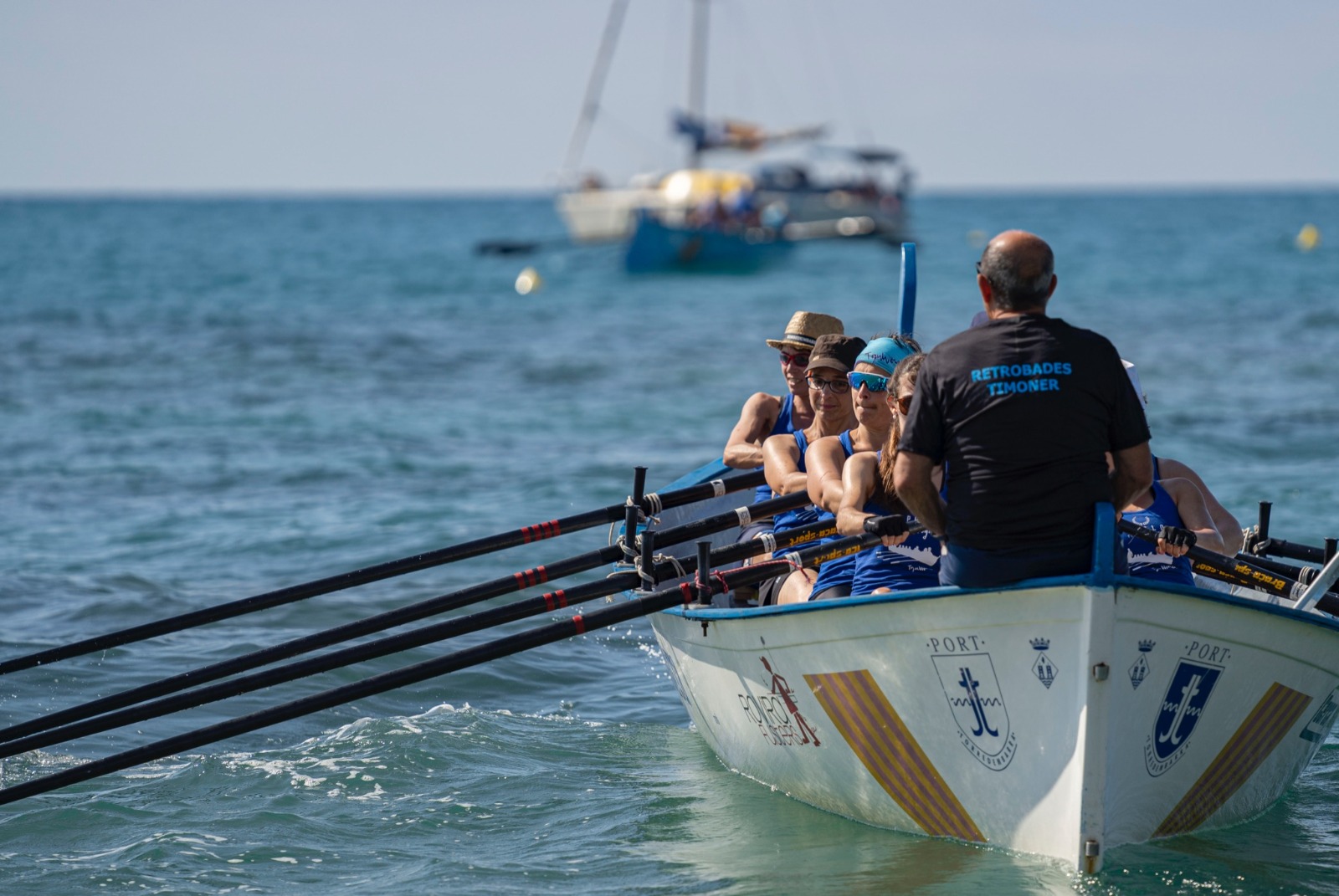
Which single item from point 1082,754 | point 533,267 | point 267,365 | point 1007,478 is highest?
point 533,267

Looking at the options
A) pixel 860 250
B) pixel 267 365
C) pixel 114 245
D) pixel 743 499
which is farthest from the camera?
pixel 114 245

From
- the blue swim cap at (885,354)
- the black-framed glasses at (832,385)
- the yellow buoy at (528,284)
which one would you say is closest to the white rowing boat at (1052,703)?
the blue swim cap at (885,354)

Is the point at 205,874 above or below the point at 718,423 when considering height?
below

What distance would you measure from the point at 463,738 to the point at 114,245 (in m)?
60.2

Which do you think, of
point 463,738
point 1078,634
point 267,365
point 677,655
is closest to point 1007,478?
point 1078,634

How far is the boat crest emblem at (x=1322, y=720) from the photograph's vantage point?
5363mm

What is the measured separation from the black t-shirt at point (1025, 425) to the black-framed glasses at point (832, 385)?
5.57 ft

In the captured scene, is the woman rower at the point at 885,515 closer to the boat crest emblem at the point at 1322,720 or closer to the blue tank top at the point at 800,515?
the blue tank top at the point at 800,515

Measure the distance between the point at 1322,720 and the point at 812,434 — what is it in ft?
7.47

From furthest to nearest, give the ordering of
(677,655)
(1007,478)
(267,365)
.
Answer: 1. (267,365)
2. (677,655)
3. (1007,478)

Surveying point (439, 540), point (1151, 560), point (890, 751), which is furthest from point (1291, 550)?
point (439, 540)

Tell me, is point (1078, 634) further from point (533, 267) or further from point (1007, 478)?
point (533, 267)

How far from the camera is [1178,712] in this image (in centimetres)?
473

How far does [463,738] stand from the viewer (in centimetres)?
697
